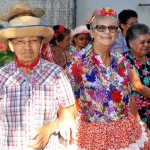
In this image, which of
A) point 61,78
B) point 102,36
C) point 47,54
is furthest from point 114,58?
point 61,78

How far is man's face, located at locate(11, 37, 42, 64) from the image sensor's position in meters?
3.45

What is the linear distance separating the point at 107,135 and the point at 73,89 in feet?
1.64

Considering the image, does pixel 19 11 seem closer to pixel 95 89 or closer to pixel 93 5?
pixel 95 89

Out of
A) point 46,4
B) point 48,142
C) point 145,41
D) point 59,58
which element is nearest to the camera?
point 48,142

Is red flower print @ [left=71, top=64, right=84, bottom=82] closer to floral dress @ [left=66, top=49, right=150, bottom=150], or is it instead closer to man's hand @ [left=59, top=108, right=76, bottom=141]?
floral dress @ [left=66, top=49, right=150, bottom=150]

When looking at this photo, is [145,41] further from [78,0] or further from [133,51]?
[78,0]

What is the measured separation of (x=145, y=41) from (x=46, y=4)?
4.61 m

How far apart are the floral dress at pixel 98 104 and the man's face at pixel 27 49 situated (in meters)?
0.60

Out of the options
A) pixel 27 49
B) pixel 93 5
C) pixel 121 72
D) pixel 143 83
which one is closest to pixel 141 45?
pixel 143 83

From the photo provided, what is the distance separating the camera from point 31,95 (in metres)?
3.41

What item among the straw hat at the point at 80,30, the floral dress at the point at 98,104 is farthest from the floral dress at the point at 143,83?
the straw hat at the point at 80,30

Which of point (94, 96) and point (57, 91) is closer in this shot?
point (57, 91)

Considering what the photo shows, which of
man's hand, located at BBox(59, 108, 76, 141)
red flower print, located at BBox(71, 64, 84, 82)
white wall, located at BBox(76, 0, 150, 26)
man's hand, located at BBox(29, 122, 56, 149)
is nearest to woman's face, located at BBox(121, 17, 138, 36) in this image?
white wall, located at BBox(76, 0, 150, 26)

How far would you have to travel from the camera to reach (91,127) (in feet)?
13.3
